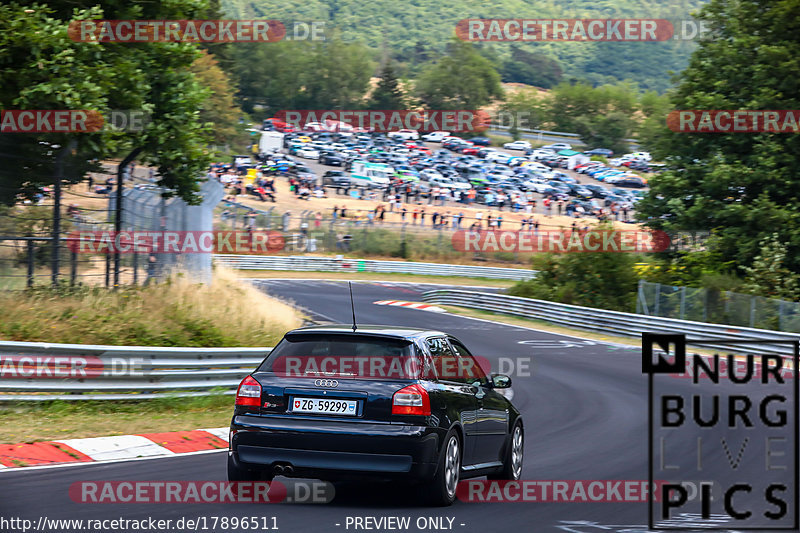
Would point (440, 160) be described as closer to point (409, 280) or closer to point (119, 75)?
point (409, 280)

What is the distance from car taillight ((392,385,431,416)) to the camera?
24.7 feet

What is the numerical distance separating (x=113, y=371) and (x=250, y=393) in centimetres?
598

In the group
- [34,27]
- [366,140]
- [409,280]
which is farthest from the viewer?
[366,140]

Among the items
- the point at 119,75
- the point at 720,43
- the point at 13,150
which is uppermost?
the point at 720,43

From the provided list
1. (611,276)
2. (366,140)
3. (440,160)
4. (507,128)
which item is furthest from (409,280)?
(507,128)

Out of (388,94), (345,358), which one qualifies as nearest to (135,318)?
(345,358)

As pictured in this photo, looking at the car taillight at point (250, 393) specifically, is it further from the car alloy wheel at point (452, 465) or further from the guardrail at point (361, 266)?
the guardrail at point (361, 266)

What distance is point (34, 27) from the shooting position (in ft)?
52.0

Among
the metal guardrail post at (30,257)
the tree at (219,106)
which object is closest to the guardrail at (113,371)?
the metal guardrail post at (30,257)

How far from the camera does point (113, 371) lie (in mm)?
13164

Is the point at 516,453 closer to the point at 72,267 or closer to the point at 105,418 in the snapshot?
the point at 105,418

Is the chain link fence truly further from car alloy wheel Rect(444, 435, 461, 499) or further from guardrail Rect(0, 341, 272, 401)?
→ car alloy wheel Rect(444, 435, 461, 499)

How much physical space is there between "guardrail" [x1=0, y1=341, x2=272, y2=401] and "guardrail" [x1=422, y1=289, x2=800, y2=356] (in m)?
12.8

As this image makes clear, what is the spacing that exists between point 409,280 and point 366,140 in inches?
1837
